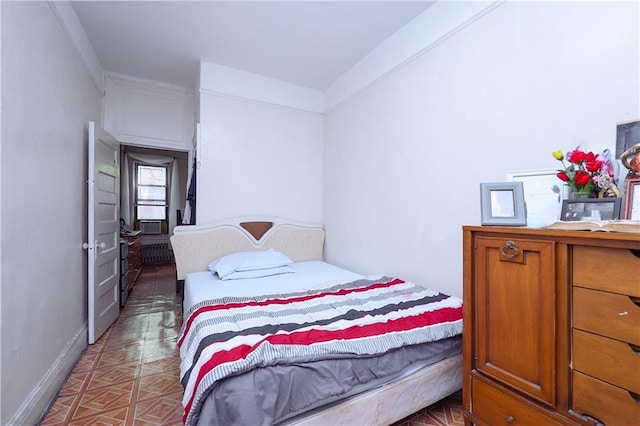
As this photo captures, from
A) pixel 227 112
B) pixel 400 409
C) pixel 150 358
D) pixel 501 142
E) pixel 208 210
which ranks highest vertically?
pixel 227 112

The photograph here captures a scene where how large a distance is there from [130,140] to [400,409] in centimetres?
387

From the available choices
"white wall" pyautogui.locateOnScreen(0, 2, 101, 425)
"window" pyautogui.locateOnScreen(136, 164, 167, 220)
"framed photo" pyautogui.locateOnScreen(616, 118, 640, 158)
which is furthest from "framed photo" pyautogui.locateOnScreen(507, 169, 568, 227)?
"window" pyautogui.locateOnScreen(136, 164, 167, 220)

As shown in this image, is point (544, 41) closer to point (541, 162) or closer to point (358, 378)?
point (541, 162)

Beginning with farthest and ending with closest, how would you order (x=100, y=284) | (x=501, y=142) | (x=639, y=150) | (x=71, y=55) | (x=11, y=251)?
(x=100, y=284) → (x=71, y=55) → (x=501, y=142) → (x=11, y=251) → (x=639, y=150)

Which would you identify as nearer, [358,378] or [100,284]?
[358,378]

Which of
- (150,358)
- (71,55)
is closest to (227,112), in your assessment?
(71,55)

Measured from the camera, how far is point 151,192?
20.4ft

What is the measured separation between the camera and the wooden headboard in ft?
9.57

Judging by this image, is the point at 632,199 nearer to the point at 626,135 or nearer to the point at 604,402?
the point at 626,135

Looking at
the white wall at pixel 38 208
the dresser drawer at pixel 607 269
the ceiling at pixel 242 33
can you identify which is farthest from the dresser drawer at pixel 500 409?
the ceiling at pixel 242 33

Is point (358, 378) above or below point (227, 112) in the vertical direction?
below

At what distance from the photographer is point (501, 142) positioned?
1736mm

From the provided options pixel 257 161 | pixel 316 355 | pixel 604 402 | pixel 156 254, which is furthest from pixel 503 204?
pixel 156 254

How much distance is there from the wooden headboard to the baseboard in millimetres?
949
